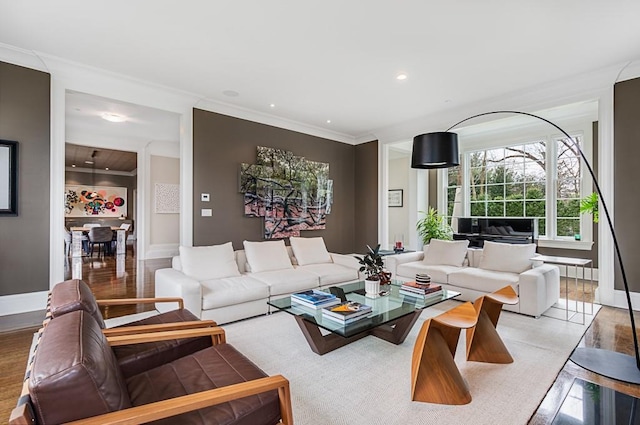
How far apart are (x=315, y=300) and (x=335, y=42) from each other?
2.61 m

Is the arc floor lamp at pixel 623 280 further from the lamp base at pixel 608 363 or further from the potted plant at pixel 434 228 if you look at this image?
the potted plant at pixel 434 228

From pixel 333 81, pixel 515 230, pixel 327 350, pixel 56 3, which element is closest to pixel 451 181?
pixel 515 230

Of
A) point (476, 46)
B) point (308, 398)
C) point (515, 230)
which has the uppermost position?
point (476, 46)

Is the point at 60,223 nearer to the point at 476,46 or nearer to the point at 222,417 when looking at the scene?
the point at 222,417

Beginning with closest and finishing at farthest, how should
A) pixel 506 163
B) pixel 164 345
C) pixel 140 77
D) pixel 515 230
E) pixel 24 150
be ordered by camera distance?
pixel 164 345 < pixel 24 150 < pixel 140 77 < pixel 515 230 < pixel 506 163

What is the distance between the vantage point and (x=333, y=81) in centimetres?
432

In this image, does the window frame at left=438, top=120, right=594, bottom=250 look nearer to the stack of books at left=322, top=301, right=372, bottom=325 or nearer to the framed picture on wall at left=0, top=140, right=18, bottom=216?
the stack of books at left=322, top=301, right=372, bottom=325

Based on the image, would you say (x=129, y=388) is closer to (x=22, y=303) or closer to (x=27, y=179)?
(x=22, y=303)

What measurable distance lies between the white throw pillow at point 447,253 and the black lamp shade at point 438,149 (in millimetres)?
1780

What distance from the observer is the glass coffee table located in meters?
2.38

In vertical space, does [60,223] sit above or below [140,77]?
below

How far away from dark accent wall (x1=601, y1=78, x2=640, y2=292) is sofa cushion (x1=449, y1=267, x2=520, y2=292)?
1372mm

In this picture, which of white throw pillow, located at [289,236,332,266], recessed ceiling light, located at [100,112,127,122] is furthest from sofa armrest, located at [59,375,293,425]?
recessed ceiling light, located at [100,112,127,122]

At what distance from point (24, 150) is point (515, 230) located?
7.69m
